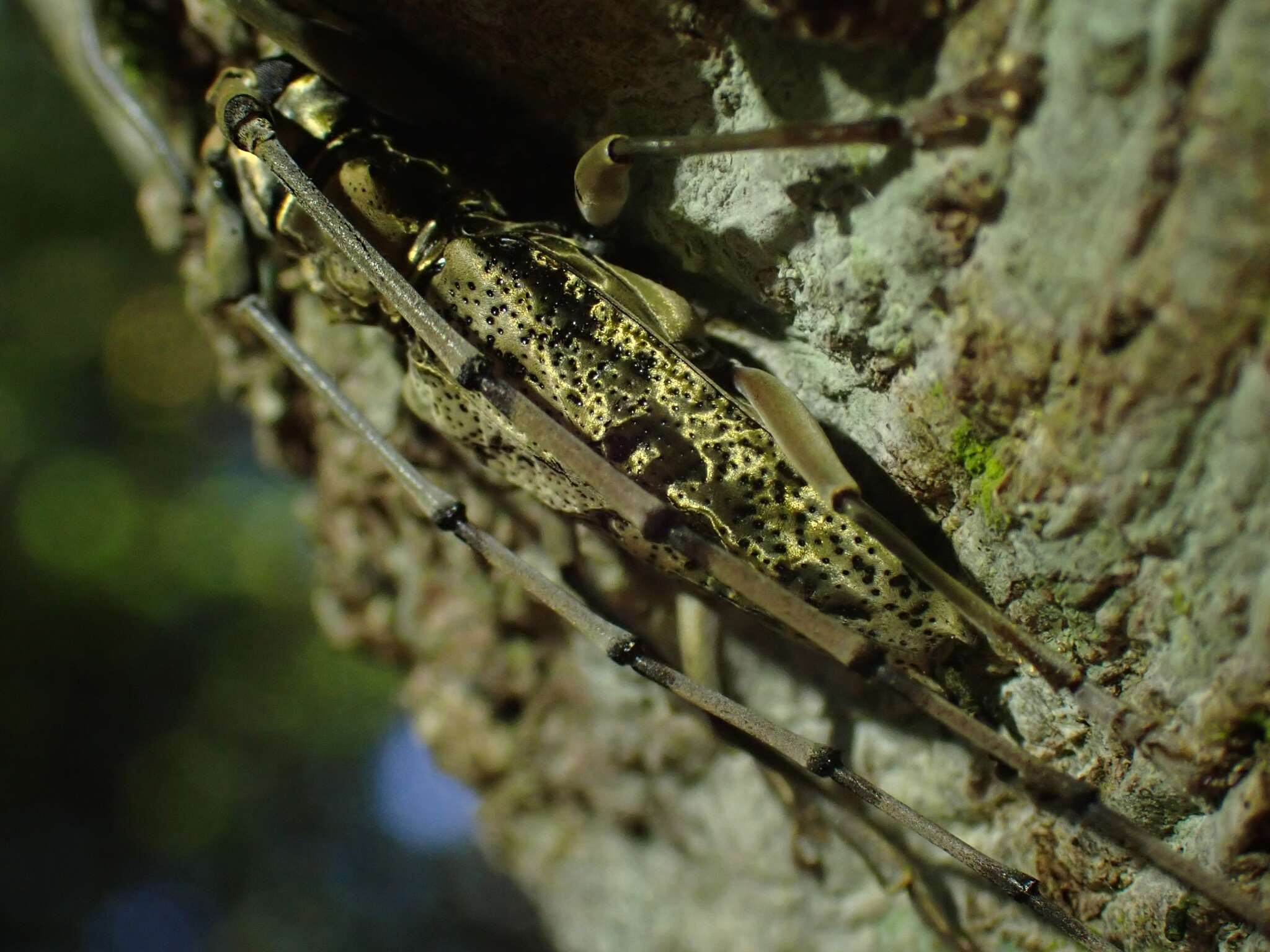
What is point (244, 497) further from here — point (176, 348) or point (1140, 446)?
point (1140, 446)

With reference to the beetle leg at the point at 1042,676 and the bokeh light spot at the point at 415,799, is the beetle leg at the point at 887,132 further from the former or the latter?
the bokeh light spot at the point at 415,799

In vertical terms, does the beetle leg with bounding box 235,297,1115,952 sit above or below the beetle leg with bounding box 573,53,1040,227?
below

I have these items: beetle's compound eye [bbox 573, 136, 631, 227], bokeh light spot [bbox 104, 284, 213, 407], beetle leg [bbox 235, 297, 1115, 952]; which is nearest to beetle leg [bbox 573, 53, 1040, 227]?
beetle's compound eye [bbox 573, 136, 631, 227]

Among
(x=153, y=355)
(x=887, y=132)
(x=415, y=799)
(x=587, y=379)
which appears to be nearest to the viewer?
(x=887, y=132)

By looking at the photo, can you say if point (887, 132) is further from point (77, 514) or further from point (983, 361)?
point (77, 514)

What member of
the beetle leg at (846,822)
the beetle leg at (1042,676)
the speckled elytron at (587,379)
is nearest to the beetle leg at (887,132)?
the speckled elytron at (587,379)

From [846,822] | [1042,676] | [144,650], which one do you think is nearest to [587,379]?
[1042,676]

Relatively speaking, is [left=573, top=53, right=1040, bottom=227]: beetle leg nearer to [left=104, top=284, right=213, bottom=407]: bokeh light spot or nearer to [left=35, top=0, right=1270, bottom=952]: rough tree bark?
[left=35, top=0, right=1270, bottom=952]: rough tree bark
